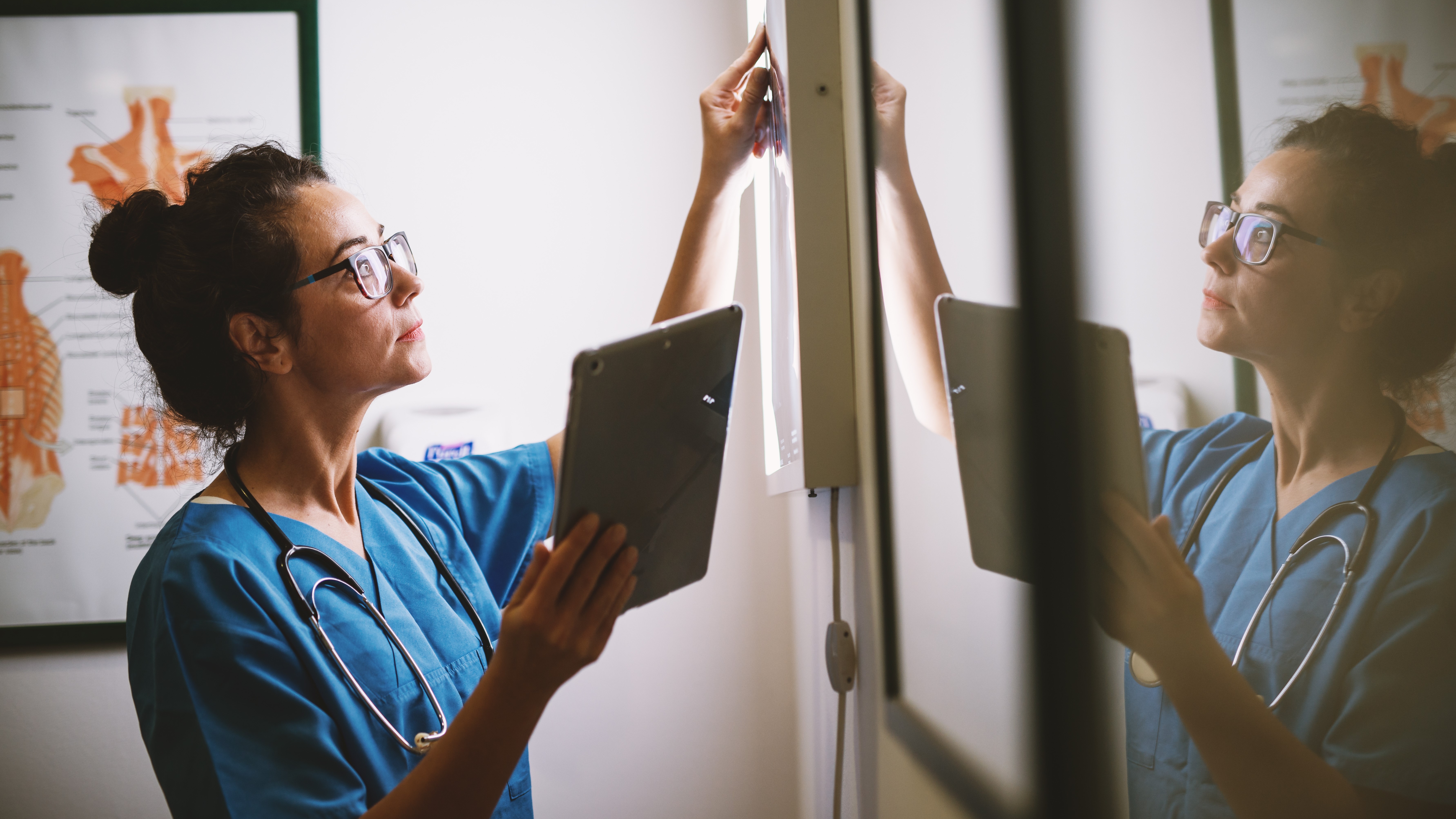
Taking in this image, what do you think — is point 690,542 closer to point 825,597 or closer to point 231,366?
point 825,597

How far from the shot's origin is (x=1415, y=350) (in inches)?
6.1

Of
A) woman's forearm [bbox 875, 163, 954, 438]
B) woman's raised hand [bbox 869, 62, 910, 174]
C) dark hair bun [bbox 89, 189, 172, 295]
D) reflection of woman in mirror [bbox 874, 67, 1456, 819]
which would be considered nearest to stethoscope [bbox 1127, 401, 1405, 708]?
reflection of woman in mirror [bbox 874, 67, 1456, 819]

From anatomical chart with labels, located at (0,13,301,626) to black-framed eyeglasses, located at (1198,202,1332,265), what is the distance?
1.73m

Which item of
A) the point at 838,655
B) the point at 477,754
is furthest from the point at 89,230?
the point at 838,655

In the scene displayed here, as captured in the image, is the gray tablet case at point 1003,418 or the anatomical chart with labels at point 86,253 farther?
the anatomical chart with labels at point 86,253

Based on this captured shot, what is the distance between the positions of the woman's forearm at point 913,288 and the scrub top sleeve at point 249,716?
62 cm

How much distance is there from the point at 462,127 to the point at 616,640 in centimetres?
112

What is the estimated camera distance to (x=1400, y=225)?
16 centimetres

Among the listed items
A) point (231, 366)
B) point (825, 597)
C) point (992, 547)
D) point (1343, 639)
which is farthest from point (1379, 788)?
point (231, 366)

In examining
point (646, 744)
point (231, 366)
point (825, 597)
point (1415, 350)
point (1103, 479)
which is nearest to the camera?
point (1415, 350)

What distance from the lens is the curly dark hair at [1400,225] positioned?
153 mm

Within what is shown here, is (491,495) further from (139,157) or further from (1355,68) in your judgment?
(139,157)

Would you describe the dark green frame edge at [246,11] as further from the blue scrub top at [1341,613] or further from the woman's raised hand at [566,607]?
the blue scrub top at [1341,613]

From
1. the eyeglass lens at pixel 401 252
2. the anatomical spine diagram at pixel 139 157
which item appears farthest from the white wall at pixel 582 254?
the eyeglass lens at pixel 401 252
